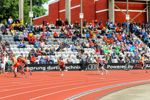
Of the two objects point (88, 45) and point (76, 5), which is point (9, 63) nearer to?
point (88, 45)

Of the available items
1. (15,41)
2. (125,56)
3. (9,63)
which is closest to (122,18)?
(125,56)

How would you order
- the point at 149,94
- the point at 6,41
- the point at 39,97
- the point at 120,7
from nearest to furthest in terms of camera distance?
the point at 39,97 → the point at 149,94 → the point at 6,41 → the point at 120,7

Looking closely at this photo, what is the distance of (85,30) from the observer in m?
44.3

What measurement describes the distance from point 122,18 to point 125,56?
43.7 ft

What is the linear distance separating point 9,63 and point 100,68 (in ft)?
23.9

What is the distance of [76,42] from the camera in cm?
4116

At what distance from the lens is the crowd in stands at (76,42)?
37.9m

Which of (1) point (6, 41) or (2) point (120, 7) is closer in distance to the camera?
(1) point (6, 41)

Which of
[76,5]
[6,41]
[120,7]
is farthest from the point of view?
[76,5]

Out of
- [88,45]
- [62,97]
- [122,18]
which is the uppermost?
[122,18]

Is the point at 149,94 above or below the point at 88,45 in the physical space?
below

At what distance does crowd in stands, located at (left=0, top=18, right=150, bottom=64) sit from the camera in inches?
1492

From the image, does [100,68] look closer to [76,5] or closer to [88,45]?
[88,45]

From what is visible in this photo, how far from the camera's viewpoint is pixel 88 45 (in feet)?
135
